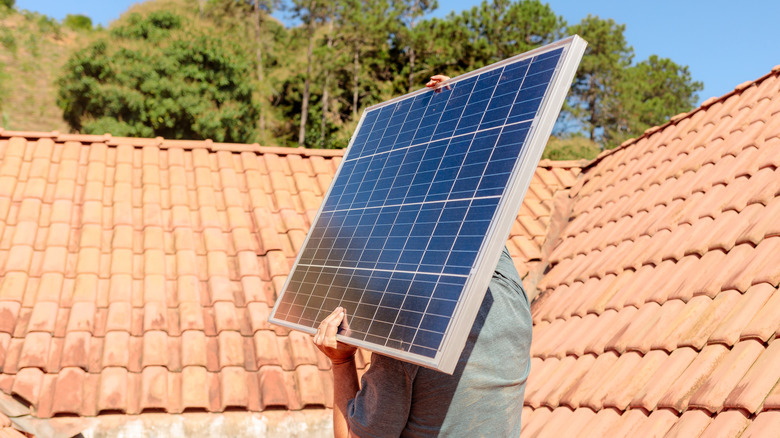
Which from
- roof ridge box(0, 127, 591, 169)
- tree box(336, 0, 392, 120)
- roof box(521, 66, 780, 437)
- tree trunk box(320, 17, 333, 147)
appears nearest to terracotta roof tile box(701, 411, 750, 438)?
roof box(521, 66, 780, 437)

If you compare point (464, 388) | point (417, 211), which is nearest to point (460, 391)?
point (464, 388)

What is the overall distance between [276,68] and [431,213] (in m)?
41.5

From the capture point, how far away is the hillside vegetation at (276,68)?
33.1 metres

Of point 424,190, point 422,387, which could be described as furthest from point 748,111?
point 422,387

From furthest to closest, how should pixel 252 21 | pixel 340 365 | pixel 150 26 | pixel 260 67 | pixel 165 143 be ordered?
pixel 252 21, pixel 260 67, pixel 150 26, pixel 165 143, pixel 340 365

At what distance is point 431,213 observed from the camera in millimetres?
2801

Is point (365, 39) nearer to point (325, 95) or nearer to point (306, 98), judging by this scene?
point (325, 95)

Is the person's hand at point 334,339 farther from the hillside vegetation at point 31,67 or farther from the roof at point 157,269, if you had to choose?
the hillside vegetation at point 31,67

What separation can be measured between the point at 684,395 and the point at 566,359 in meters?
1.34

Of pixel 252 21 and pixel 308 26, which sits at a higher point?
pixel 252 21

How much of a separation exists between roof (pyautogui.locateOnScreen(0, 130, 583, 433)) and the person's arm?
2647 millimetres

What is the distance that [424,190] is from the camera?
118 inches

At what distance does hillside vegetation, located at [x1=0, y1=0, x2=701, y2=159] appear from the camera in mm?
33062

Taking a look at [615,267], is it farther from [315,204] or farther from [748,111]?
[315,204]
